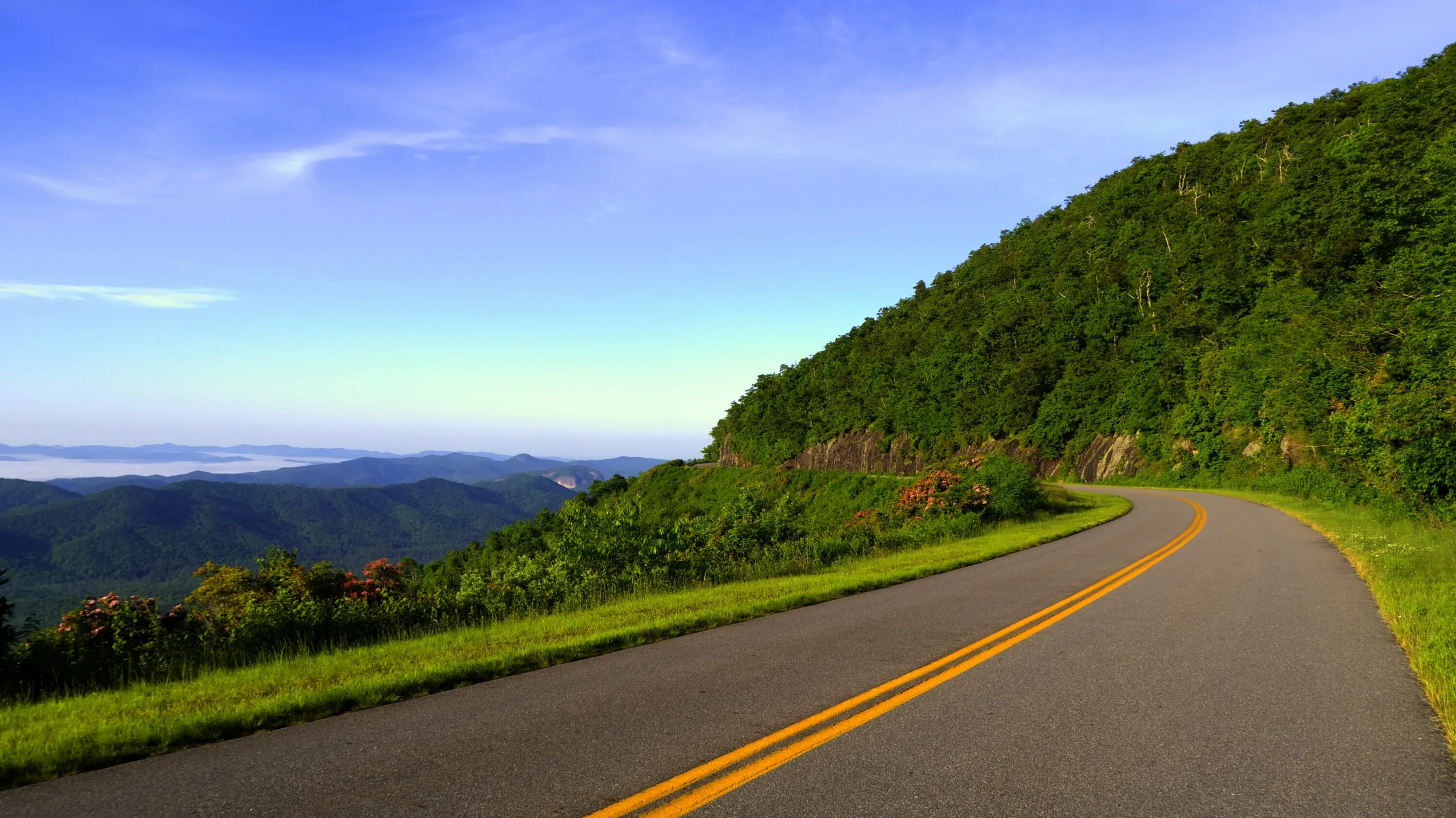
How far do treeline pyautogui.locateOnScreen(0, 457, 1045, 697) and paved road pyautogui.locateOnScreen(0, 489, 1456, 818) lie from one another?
13.2 ft

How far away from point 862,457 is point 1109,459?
34678 mm

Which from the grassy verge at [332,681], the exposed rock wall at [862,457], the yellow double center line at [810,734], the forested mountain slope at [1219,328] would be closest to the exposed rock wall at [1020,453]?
the forested mountain slope at [1219,328]

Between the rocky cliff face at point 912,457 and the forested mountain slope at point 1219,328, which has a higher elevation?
the forested mountain slope at point 1219,328

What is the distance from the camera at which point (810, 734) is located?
17.4ft

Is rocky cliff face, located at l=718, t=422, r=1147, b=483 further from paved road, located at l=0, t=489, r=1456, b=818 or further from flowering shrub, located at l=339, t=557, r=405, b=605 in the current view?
paved road, located at l=0, t=489, r=1456, b=818

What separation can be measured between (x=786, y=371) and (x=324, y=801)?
401 feet

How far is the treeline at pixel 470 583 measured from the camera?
8.25 meters

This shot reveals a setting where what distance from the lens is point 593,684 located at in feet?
22.5

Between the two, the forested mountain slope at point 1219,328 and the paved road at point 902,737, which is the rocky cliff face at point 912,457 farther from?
the paved road at point 902,737

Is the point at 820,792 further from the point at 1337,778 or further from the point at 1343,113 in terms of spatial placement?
the point at 1343,113

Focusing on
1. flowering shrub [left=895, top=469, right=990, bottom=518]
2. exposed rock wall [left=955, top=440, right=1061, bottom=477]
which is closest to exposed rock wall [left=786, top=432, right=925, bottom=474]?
exposed rock wall [left=955, top=440, right=1061, bottom=477]

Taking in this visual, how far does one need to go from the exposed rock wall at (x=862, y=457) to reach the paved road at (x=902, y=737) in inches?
2963

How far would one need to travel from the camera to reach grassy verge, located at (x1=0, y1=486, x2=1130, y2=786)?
531cm

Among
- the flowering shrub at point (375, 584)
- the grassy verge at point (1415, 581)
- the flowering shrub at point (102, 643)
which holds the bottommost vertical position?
the grassy verge at point (1415, 581)
